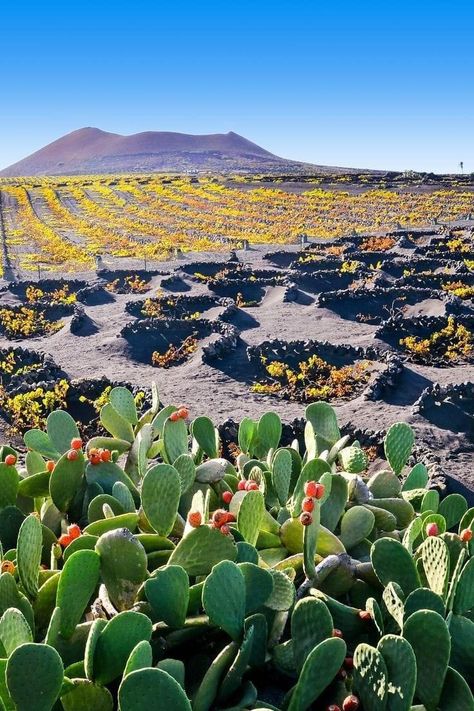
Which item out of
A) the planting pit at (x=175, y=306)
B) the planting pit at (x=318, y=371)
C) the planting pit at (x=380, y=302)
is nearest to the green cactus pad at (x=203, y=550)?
the planting pit at (x=318, y=371)

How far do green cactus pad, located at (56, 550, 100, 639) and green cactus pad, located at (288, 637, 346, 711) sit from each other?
3.34ft

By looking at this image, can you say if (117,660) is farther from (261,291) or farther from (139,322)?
(261,291)

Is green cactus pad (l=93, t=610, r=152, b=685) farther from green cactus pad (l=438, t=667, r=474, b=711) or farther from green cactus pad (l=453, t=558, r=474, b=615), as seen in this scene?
green cactus pad (l=453, t=558, r=474, b=615)

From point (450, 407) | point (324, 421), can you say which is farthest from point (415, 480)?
point (450, 407)

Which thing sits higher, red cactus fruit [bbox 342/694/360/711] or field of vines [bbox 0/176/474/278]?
field of vines [bbox 0/176/474/278]

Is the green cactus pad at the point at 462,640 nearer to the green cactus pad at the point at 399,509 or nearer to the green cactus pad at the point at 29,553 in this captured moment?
the green cactus pad at the point at 399,509

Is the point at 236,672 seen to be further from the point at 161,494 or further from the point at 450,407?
the point at 450,407

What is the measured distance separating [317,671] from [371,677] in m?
0.25

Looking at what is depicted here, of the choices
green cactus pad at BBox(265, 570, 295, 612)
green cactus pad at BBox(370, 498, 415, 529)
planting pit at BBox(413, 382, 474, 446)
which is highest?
green cactus pad at BBox(265, 570, 295, 612)

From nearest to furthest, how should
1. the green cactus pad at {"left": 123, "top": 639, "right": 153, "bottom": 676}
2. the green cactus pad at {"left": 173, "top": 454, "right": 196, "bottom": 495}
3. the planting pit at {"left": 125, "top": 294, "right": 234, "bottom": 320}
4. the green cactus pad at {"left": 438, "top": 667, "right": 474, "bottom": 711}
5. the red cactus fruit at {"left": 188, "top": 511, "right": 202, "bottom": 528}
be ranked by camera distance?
1. the green cactus pad at {"left": 123, "top": 639, "right": 153, "bottom": 676}
2. the green cactus pad at {"left": 438, "top": 667, "right": 474, "bottom": 711}
3. the red cactus fruit at {"left": 188, "top": 511, "right": 202, "bottom": 528}
4. the green cactus pad at {"left": 173, "top": 454, "right": 196, "bottom": 495}
5. the planting pit at {"left": 125, "top": 294, "right": 234, "bottom": 320}

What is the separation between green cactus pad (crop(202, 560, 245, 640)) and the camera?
9.52 ft

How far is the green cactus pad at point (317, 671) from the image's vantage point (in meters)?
2.73

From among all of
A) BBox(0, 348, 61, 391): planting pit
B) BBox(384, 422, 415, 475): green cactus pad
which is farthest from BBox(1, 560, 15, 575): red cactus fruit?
BBox(0, 348, 61, 391): planting pit

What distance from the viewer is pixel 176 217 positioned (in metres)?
53.6
